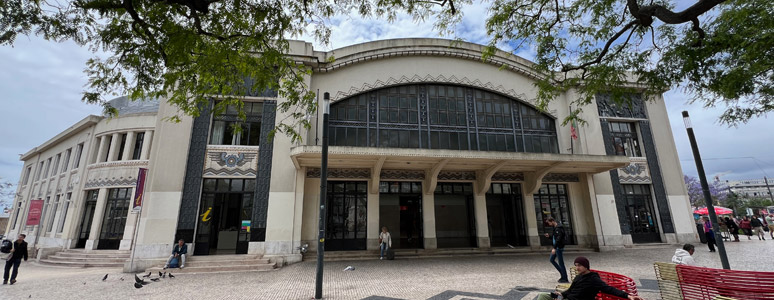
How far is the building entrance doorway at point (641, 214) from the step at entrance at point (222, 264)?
670 inches

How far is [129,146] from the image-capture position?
17625 mm

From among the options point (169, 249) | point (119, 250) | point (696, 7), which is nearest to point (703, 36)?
point (696, 7)

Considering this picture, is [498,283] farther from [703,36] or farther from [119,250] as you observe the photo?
[119,250]

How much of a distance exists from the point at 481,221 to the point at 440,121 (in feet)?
16.7

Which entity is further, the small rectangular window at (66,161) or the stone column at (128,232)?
the small rectangular window at (66,161)

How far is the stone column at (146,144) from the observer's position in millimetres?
17250

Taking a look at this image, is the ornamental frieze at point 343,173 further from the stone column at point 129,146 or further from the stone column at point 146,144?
the stone column at point 129,146

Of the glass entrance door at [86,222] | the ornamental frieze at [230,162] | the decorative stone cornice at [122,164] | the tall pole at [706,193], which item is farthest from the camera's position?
the glass entrance door at [86,222]

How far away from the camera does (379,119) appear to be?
50.1ft

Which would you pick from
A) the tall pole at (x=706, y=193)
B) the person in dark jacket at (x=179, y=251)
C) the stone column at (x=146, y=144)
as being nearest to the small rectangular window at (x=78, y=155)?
the stone column at (x=146, y=144)

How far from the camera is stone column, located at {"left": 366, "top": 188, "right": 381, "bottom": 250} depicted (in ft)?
46.1

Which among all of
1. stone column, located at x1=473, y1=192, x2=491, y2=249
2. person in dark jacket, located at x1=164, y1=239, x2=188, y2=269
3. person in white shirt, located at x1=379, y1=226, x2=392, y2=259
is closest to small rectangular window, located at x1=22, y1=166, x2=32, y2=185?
person in dark jacket, located at x1=164, y1=239, x2=188, y2=269

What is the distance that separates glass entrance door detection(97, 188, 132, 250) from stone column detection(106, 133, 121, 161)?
194 centimetres

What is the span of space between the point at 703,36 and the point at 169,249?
662 inches
